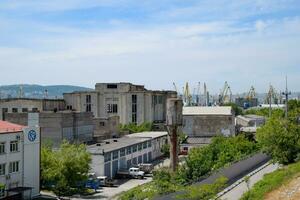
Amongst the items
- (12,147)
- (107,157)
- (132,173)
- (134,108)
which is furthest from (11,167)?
(134,108)

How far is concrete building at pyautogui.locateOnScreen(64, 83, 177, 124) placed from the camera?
76.6 m

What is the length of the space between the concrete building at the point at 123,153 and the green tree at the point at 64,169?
542 cm

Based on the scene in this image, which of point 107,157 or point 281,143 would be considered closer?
point 281,143

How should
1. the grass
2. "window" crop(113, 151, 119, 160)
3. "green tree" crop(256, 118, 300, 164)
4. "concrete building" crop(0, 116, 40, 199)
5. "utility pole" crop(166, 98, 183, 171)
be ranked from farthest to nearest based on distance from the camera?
"window" crop(113, 151, 119, 160)
"green tree" crop(256, 118, 300, 164)
"concrete building" crop(0, 116, 40, 199)
"utility pole" crop(166, 98, 183, 171)
the grass

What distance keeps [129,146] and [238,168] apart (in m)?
20.7

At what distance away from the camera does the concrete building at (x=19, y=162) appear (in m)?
32.4

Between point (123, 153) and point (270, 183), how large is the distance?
24156 mm

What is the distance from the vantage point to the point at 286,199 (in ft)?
70.9

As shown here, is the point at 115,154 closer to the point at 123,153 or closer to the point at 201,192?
the point at 123,153

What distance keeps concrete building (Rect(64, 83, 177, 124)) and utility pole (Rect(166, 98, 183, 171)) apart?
44502mm

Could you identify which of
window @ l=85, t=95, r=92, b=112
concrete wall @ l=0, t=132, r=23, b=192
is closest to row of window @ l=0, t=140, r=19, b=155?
concrete wall @ l=0, t=132, r=23, b=192

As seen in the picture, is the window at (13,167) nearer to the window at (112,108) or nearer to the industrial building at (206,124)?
the industrial building at (206,124)

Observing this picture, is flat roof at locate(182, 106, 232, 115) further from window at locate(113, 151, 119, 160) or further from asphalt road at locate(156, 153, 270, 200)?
asphalt road at locate(156, 153, 270, 200)

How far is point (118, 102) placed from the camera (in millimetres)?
76812
